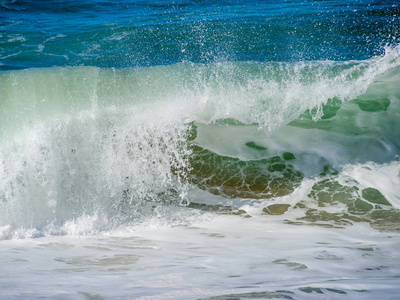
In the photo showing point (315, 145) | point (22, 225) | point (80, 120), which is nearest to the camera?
point (22, 225)

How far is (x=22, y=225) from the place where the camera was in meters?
4.65

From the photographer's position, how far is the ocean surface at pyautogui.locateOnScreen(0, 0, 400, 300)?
327 cm

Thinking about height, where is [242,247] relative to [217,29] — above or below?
below

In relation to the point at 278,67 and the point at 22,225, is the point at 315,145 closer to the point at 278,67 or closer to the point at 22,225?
the point at 278,67

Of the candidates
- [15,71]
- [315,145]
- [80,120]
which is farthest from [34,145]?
[315,145]

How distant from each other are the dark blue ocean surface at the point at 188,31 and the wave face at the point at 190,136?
1.78ft

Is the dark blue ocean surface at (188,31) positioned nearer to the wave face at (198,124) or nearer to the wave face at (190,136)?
the wave face at (198,124)

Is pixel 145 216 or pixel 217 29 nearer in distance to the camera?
pixel 145 216

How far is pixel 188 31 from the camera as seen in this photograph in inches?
314

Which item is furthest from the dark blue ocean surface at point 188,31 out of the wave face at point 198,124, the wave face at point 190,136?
the wave face at point 190,136

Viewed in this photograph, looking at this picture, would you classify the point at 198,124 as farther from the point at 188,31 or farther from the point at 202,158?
the point at 188,31

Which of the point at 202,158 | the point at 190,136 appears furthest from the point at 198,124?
the point at 202,158

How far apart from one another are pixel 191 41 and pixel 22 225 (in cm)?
444

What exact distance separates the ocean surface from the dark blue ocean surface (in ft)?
0.18
